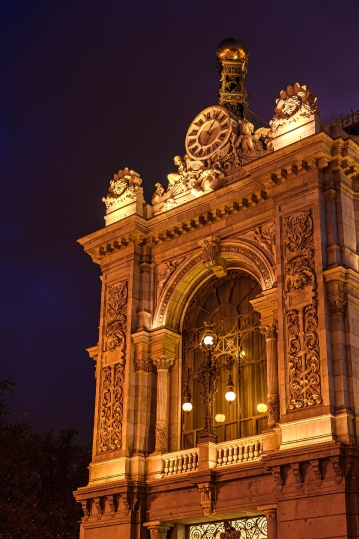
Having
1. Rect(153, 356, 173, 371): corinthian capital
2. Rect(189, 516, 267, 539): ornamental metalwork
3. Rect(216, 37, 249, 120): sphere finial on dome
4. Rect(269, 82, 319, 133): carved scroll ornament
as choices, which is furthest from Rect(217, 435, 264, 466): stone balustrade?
Rect(216, 37, 249, 120): sphere finial on dome

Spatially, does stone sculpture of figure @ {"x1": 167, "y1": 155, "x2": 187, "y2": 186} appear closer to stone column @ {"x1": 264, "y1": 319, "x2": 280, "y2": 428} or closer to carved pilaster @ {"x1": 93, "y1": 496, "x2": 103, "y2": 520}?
stone column @ {"x1": 264, "y1": 319, "x2": 280, "y2": 428}

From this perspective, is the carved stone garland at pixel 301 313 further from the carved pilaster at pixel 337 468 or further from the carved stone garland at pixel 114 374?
the carved stone garland at pixel 114 374

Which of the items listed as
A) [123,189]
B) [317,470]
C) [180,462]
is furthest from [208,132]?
[317,470]

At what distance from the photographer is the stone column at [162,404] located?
26625 mm

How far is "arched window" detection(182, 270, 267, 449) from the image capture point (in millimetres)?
25797

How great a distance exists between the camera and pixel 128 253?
96.8 ft

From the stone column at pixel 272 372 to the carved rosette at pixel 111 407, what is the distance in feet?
17.8

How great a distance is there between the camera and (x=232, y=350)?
2683cm

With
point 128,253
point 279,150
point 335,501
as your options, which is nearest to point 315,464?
point 335,501

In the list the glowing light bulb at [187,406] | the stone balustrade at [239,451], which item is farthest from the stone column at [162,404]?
the stone balustrade at [239,451]

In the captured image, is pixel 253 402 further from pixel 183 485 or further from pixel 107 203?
pixel 107 203

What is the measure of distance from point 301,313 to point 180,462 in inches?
238

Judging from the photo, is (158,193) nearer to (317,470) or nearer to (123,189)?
(123,189)

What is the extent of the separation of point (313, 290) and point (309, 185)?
327 cm
